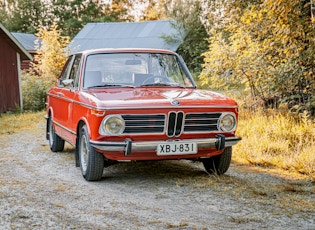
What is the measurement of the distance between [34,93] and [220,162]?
15.7 m

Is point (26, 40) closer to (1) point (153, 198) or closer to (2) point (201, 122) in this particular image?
(2) point (201, 122)

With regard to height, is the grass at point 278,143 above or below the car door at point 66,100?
below

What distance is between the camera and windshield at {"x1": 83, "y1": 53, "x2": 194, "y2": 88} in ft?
23.2

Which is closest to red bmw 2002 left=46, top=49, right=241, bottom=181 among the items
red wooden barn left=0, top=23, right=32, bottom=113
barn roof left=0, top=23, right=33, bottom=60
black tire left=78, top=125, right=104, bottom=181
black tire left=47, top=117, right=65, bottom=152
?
black tire left=78, top=125, right=104, bottom=181

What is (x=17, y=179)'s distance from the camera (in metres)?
6.79

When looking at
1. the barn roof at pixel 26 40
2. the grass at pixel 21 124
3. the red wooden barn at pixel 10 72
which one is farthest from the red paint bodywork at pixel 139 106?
the barn roof at pixel 26 40

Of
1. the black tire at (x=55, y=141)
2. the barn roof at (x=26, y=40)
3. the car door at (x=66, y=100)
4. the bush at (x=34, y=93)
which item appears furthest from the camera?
the barn roof at (x=26, y=40)

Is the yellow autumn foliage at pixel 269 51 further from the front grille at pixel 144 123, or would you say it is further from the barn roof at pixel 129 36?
the barn roof at pixel 129 36

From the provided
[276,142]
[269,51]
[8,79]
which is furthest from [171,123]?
[8,79]

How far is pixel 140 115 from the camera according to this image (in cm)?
602

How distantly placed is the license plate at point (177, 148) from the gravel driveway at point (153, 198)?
0.44m

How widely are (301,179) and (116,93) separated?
271 centimetres

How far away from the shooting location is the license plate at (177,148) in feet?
19.9

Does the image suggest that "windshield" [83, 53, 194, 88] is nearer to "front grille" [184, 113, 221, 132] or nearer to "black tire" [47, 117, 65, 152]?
"front grille" [184, 113, 221, 132]
